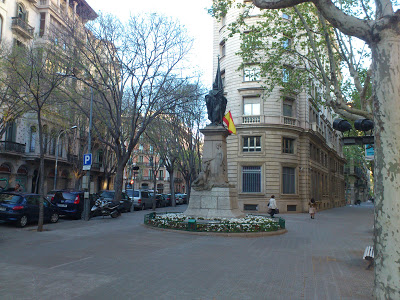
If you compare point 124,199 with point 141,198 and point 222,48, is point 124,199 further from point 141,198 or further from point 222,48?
point 222,48

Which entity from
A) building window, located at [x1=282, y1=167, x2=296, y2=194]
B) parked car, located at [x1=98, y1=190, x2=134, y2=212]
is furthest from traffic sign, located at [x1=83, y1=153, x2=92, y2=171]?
building window, located at [x1=282, y1=167, x2=296, y2=194]

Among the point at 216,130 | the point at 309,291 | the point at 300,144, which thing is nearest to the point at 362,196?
the point at 300,144

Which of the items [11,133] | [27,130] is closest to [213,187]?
[11,133]

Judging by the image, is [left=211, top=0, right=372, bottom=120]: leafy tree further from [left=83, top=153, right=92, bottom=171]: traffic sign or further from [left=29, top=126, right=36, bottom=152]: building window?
[left=29, top=126, right=36, bottom=152]: building window

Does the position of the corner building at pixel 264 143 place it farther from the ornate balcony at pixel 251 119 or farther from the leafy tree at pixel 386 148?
the leafy tree at pixel 386 148

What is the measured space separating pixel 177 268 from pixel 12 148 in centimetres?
2845

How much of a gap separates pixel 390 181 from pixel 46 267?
650 centimetres

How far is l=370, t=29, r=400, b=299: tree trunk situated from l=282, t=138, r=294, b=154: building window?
1002 inches

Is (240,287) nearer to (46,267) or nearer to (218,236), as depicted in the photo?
(46,267)

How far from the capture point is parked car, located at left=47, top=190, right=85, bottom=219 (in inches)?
712

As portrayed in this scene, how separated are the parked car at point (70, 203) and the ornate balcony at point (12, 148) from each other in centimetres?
1344

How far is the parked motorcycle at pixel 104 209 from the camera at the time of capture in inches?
729

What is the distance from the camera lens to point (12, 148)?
100.0 ft

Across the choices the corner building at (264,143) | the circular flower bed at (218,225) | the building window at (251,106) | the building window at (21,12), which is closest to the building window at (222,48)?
the corner building at (264,143)
